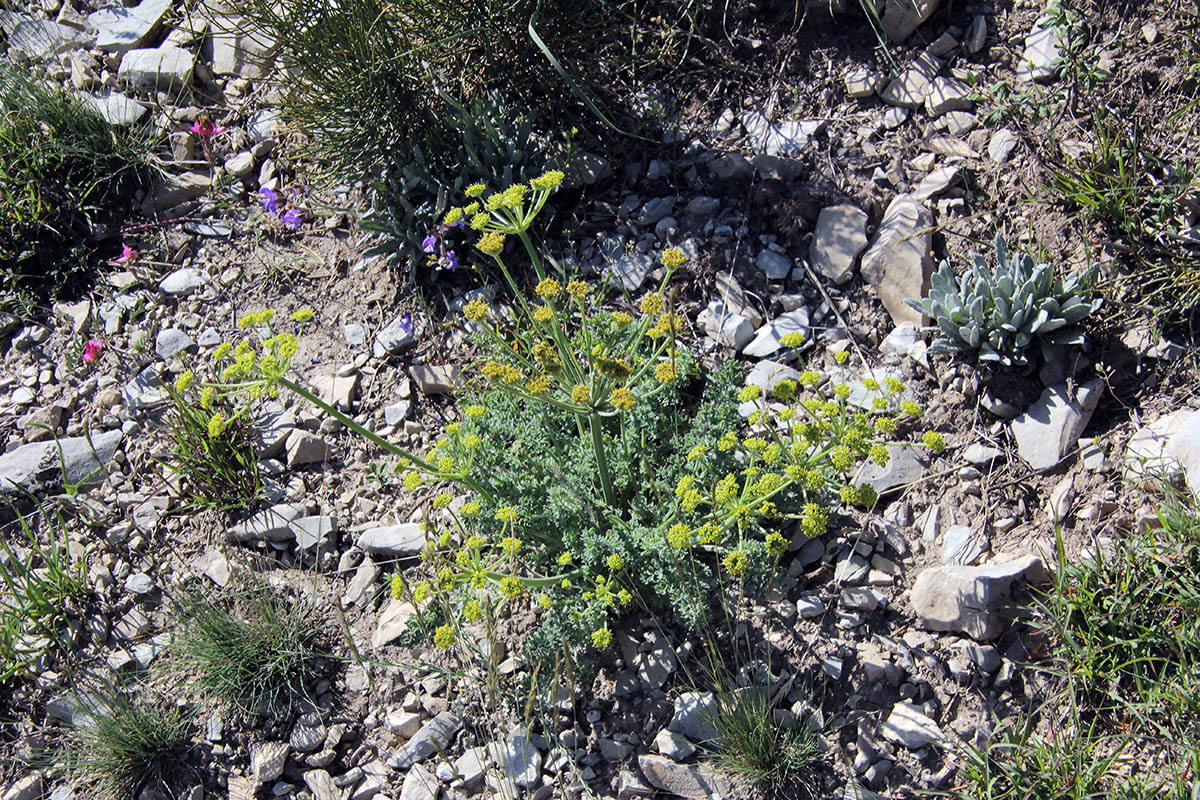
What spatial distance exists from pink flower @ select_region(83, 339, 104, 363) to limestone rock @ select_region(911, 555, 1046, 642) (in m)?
4.01

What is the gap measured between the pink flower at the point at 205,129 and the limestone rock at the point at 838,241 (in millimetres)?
3388

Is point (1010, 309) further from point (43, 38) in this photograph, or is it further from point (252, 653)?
point (43, 38)

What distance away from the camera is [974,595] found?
2.76 metres

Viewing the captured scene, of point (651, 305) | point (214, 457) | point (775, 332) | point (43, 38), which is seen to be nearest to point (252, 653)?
point (214, 457)

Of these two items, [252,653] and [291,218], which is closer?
[252,653]

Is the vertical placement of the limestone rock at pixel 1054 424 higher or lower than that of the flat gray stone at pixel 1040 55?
lower

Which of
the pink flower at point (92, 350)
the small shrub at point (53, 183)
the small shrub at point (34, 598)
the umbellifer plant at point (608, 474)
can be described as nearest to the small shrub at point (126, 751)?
the small shrub at point (34, 598)

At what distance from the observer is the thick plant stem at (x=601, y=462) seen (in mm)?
2721

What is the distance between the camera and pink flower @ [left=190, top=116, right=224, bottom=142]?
4641 mm

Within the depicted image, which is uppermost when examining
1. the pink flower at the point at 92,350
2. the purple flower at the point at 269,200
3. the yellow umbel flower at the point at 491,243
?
the purple flower at the point at 269,200

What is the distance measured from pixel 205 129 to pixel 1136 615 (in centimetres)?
492

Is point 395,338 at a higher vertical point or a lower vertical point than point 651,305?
higher

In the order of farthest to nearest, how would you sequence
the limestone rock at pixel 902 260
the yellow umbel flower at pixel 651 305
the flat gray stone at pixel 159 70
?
the flat gray stone at pixel 159 70
the limestone rock at pixel 902 260
the yellow umbel flower at pixel 651 305

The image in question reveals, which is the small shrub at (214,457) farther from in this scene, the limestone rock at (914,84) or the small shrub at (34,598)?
the limestone rock at (914,84)
